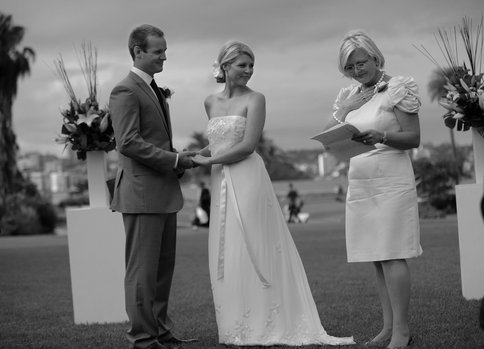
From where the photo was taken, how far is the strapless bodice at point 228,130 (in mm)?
6254

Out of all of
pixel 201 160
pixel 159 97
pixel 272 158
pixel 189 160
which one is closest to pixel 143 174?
pixel 189 160

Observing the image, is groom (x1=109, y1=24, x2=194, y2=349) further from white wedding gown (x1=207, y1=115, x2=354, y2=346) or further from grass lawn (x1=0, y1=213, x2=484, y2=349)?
grass lawn (x1=0, y1=213, x2=484, y2=349)

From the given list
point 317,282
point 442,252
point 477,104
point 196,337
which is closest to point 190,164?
point 196,337

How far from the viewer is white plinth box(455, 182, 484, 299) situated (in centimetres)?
847

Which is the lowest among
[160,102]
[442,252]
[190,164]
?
[442,252]

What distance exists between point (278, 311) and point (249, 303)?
0.24m

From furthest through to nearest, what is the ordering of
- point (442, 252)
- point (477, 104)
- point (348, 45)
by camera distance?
point (442, 252)
point (477, 104)
point (348, 45)

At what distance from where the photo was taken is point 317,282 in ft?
37.5

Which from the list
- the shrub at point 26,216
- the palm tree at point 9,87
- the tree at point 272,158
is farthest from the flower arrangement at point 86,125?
the tree at point 272,158

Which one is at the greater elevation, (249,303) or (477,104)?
(477,104)

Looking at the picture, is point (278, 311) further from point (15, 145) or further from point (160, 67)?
point (15, 145)

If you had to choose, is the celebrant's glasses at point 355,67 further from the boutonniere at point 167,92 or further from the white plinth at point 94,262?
the white plinth at point 94,262

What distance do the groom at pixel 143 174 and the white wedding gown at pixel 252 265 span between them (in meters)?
0.40

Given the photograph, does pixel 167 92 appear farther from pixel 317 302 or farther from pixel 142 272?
pixel 317 302
